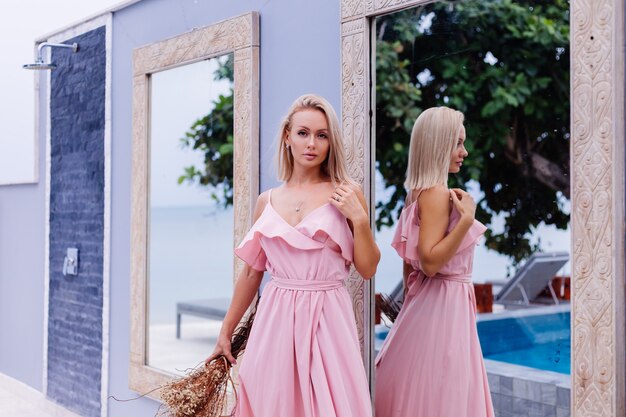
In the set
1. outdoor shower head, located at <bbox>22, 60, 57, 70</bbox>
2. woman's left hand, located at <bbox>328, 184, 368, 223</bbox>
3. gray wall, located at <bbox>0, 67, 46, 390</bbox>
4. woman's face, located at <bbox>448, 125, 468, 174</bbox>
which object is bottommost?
gray wall, located at <bbox>0, 67, 46, 390</bbox>

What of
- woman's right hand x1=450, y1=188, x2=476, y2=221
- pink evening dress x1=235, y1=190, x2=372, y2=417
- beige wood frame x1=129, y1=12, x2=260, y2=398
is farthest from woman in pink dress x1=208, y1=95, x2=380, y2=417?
beige wood frame x1=129, y1=12, x2=260, y2=398

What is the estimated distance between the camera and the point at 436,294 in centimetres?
295

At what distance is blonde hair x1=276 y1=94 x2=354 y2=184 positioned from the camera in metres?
2.83

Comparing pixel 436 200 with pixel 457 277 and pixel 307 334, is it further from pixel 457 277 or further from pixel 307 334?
pixel 307 334

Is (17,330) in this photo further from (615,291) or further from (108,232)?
(615,291)

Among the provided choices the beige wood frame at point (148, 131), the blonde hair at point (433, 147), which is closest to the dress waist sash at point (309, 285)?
the blonde hair at point (433, 147)

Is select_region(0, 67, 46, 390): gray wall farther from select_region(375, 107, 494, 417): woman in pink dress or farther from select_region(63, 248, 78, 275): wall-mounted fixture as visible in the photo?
select_region(375, 107, 494, 417): woman in pink dress

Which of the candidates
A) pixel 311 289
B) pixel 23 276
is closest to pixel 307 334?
pixel 311 289

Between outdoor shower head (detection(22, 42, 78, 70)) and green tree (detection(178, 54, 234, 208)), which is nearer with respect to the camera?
green tree (detection(178, 54, 234, 208))

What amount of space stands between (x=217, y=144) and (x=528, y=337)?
186 centimetres

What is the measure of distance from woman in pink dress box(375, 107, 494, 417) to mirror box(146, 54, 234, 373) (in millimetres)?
1237

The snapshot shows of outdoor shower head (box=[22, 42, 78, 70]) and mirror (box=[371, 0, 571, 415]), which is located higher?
outdoor shower head (box=[22, 42, 78, 70])

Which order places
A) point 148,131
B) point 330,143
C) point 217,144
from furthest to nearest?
1. point 148,131
2. point 217,144
3. point 330,143

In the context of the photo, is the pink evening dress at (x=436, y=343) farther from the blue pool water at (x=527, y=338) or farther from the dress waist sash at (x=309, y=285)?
the dress waist sash at (x=309, y=285)
